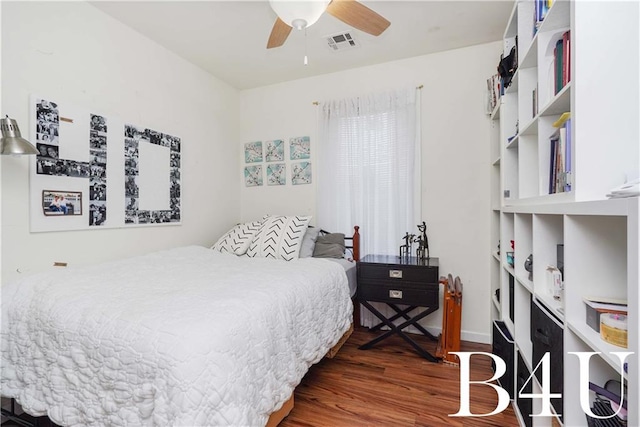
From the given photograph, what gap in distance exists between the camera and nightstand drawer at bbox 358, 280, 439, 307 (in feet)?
7.56

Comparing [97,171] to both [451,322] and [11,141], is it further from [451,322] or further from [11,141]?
[451,322]

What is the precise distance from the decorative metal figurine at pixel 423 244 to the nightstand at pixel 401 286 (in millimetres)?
104

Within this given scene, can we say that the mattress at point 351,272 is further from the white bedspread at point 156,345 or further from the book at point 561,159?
the book at point 561,159

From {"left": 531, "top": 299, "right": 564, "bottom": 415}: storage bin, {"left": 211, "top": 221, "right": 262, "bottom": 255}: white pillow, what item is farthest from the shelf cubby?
{"left": 211, "top": 221, "right": 262, "bottom": 255}: white pillow

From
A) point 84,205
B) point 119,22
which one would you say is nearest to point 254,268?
point 84,205

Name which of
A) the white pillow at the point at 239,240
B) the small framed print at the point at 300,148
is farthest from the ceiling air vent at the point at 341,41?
the white pillow at the point at 239,240

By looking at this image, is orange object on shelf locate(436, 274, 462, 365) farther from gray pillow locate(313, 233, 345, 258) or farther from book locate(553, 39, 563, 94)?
book locate(553, 39, 563, 94)

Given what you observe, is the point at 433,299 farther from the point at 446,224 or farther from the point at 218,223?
the point at 218,223

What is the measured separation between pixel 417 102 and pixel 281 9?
166 centimetres

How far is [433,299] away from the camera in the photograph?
2297 mm

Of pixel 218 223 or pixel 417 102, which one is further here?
pixel 218 223

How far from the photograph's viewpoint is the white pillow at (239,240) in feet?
8.73

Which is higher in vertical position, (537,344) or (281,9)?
(281,9)

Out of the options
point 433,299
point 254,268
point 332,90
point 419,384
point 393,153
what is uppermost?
point 332,90
